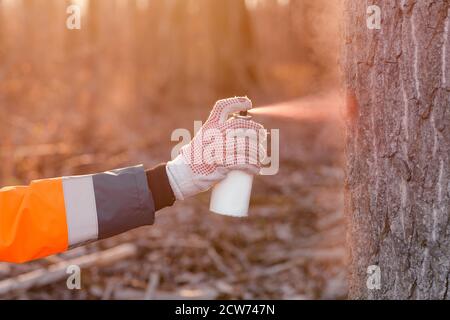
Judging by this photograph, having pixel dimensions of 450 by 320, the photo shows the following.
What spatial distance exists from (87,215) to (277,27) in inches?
879

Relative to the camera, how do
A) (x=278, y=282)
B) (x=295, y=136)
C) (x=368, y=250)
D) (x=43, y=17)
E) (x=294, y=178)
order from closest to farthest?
(x=368, y=250) → (x=278, y=282) → (x=294, y=178) → (x=295, y=136) → (x=43, y=17)

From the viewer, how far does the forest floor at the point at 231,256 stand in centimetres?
437

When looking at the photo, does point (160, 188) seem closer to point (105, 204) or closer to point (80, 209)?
point (105, 204)

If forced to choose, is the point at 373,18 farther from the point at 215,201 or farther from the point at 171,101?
the point at 171,101

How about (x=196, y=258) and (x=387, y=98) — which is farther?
(x=196, y=258)

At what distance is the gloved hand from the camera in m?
2.46

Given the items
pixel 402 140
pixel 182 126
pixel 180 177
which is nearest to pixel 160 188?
pixel 180 177

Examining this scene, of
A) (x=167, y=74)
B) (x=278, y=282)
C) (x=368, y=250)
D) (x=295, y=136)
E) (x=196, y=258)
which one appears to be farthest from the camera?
(x=167, y=74)

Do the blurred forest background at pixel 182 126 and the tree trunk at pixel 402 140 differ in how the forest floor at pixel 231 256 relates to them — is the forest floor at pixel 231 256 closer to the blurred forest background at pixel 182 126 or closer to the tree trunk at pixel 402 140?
the blurred forest background at pixel 182 126

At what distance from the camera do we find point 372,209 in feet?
8.31

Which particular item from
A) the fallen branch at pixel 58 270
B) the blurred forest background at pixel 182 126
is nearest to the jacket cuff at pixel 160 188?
the blurred forest background at pixel 182 126

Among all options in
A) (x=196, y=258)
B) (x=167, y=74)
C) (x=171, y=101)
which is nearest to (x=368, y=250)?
(x=196, y=258)

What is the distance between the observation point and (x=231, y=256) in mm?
5207

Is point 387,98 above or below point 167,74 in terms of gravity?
above
